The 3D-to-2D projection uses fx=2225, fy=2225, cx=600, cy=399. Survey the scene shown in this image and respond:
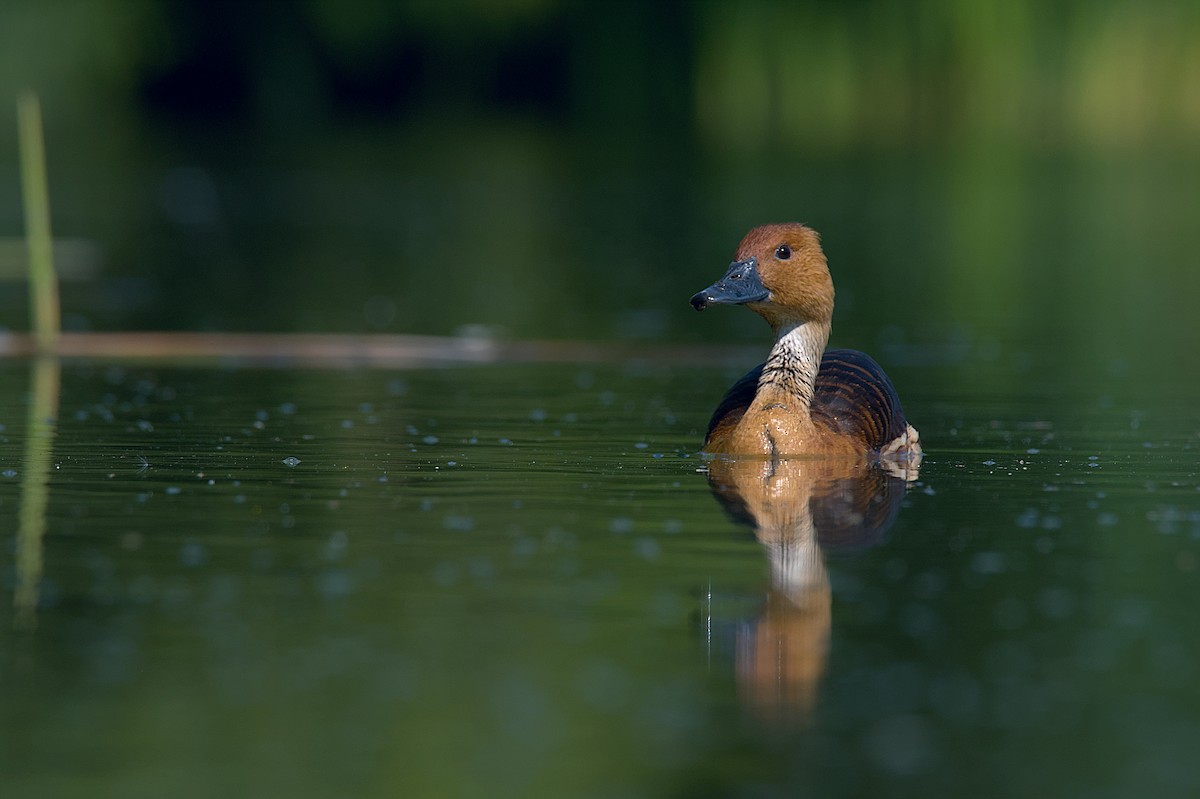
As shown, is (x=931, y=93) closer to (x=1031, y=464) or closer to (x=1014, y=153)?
(x=1014, y=153)

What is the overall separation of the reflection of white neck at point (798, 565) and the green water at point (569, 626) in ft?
0.18

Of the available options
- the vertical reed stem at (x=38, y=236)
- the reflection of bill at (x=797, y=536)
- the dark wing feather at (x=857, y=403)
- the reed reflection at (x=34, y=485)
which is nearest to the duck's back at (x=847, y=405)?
the dark wing feather at (x=857, y=403)

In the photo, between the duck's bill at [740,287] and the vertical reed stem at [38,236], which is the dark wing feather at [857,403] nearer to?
the duck's bill at [740,287]

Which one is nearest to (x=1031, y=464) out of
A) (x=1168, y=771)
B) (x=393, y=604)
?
(x=393, y=604)

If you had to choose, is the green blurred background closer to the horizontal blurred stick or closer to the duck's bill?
the horizontal blurred stick

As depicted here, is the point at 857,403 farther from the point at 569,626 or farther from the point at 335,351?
the point at 335,351

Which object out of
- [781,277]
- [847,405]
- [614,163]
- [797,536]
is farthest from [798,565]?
[614,163]

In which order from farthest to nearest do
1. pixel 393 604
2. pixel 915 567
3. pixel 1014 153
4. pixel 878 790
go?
pixel 1014 153 → pixel 915 567 → pixel 393 604 → pixel 878 790

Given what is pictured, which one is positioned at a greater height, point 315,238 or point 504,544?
point 315,238

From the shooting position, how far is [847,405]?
12281 millimetres

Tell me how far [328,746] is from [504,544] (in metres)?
2.81

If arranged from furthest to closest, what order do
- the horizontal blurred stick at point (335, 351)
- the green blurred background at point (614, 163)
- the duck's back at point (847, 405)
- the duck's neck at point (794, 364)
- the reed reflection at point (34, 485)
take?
the green blurred background at point (614, 163) < the horizontal blurred stick at point (335, 351) < the duck's back at point (847, 405) < the duck's neck at point (794, 364) < the reed reflection at point (34, 485)

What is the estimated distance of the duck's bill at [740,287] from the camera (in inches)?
475

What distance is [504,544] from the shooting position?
30.3ft
